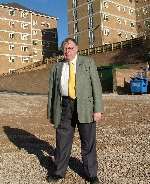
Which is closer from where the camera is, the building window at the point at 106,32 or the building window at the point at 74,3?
the building window at the point at 106,32

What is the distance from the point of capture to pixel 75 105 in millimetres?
7438

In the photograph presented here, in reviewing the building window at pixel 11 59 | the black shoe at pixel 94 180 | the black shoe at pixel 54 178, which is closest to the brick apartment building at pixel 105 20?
the building window at pixel 11 59

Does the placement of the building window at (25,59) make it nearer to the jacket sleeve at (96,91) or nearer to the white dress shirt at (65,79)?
the white dress shirt at (65,79)

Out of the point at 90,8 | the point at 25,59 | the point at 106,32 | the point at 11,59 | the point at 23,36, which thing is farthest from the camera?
the point at 23,36

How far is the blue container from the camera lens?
35.2 meters

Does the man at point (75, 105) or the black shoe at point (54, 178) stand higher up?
the man at point (75, 105)

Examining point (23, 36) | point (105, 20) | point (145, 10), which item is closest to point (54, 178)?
point (105, 20)

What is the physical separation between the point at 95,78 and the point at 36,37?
90787 mm

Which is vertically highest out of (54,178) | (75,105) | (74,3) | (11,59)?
(74,3)

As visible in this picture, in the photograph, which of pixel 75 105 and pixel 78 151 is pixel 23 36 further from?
pixel 75 105

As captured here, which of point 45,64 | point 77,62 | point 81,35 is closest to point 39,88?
point 45,64

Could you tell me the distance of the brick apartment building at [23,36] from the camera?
90.2m

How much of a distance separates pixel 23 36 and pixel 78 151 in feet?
283

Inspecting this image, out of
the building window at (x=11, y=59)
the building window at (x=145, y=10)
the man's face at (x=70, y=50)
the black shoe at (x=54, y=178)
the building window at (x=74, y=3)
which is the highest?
the building window at (x=74, y=3)
